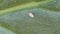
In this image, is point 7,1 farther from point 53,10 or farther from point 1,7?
point 53,10

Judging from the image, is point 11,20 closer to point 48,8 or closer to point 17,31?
point 17,31

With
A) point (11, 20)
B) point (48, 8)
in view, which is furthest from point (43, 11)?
point (11, 20)

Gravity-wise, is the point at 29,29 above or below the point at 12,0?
below

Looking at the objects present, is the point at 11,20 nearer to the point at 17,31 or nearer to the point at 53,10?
the point at 17,31

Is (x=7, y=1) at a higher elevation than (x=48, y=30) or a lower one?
higher

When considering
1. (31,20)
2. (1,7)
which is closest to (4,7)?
(1,7)
